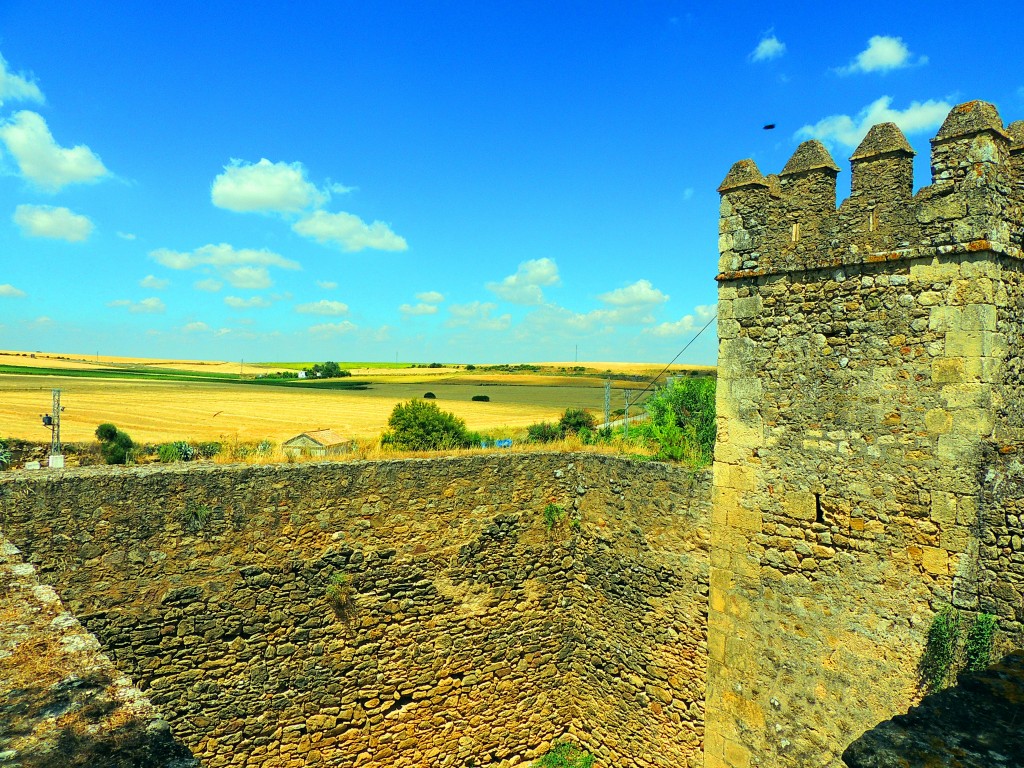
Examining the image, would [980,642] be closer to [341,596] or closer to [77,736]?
[77,736]

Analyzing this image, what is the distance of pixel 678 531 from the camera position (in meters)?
8.16

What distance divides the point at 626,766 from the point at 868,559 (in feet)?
16.2

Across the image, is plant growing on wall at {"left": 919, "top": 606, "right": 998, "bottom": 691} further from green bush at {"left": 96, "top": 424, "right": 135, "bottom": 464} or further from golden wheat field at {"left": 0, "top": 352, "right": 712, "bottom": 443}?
golden wheat field at {"left": 0, "top": 352, "right": 712, "bottom": 443}

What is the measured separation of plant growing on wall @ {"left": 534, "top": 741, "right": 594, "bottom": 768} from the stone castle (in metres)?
0.23

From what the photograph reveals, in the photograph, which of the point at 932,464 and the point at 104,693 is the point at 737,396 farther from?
the point at 104,693

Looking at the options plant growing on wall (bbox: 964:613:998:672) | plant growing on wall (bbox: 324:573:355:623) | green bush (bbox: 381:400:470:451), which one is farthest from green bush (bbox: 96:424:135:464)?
plant growing on wall (bbox: 964:613:998:672)

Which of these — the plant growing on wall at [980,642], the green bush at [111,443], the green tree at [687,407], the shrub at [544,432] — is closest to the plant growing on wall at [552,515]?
the plant growing on wall at [980,642]

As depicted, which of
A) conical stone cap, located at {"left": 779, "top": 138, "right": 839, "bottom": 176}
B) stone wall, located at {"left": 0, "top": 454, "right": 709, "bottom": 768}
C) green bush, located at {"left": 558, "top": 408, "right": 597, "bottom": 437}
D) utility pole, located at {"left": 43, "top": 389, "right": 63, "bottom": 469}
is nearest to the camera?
conical stone cap, located at {"left": 779, "top": 138, "right": 839, "bottom": 176}

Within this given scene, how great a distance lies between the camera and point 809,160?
673 centimetres

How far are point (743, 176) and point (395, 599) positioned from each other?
685cm

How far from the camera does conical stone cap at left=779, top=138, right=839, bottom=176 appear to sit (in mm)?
6589

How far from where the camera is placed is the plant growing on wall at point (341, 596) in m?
7.96

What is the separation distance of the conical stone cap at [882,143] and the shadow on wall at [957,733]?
466cm

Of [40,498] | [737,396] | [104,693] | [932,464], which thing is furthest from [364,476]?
[932,464]
